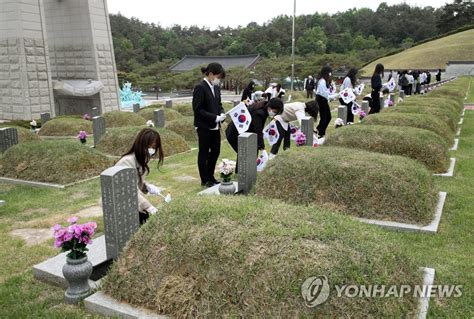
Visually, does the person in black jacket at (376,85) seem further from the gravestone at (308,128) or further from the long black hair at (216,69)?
the long black hair at (216,69)

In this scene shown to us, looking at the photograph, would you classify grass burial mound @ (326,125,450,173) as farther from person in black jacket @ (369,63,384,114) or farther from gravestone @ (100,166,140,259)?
person in black jacket @ (369,63,384,114)

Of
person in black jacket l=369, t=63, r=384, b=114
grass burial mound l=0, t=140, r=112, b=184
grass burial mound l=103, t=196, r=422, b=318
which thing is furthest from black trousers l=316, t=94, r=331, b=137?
grass burial mound l=103, t=196, r=422, b=318

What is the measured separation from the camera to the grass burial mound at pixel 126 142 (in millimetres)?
9781

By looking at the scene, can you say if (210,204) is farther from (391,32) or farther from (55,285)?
(391,32)

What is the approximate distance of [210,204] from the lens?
3.42 meters

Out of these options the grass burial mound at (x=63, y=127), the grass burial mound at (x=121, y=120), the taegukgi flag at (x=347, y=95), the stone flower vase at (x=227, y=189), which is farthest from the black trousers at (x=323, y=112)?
the grass burial mound at (x=63, y=127)

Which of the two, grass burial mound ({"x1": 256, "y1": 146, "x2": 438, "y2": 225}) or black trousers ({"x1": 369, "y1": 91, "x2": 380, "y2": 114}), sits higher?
black trousers ({"x1": 369, "y1": 91, "x2": 380, "y2": 114})

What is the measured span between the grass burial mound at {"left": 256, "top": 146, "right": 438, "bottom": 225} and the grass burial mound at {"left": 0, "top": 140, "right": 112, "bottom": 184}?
378 cm

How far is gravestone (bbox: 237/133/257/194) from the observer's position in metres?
5.71

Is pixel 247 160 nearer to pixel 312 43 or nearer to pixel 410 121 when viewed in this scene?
pixel 410 121

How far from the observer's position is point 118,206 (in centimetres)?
366

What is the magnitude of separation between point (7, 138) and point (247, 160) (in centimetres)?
608

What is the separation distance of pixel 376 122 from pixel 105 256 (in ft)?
19.8

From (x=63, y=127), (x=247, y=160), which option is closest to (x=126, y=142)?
(x=63, y=127)
